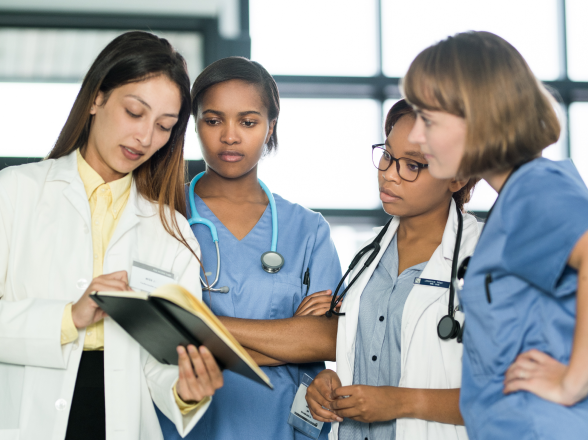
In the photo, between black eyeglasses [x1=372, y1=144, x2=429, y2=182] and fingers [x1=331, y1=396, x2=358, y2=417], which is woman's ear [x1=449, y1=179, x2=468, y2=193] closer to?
black eyeglasses [x1=372, y1=144, x2=429, y2=182]

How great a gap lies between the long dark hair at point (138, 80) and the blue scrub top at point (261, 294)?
0.24m

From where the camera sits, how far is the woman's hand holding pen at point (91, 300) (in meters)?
1.22

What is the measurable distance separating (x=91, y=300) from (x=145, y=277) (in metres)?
0.17

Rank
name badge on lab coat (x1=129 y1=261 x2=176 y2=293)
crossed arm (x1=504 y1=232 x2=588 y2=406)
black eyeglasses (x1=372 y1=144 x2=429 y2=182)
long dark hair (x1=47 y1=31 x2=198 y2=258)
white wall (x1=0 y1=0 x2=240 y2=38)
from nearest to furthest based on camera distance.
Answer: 1. crossed arm (x1=504 y1=232 x2=588 y2=406)
2. name badge on lab coat (x1=129 y1=261 x2=176 y2=293)
3. long dark hair (x1=47 y1=31 x2=198 y2=258)
4. black eyeglasses (x1=372 y1=144 x2=429 y2=182)
5. white wall (x1=0 y1=0 x2=240 y2=38)

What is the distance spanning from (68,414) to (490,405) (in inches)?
35.7

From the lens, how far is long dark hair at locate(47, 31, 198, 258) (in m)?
1.48

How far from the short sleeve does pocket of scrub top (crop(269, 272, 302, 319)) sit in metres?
0.91

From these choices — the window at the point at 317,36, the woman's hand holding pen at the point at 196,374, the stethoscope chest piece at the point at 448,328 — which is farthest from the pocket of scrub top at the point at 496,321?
the window at the point at 317,36

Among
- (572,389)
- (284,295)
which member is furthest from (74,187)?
(572,389)

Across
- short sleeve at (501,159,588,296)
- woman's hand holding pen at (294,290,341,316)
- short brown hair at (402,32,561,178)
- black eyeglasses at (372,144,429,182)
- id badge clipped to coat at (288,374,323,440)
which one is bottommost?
id badge clipped to coat at (288,374,323,440)

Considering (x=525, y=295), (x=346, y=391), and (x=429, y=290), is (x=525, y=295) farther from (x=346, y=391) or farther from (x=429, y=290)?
(x=346, y=391)

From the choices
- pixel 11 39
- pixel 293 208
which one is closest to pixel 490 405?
pixel 293 208

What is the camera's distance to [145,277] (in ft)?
4.54

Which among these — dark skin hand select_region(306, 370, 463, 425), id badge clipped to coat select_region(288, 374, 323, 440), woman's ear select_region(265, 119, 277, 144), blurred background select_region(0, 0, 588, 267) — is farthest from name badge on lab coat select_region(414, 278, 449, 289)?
blurred background select_region(0, 0, 588, 267)
